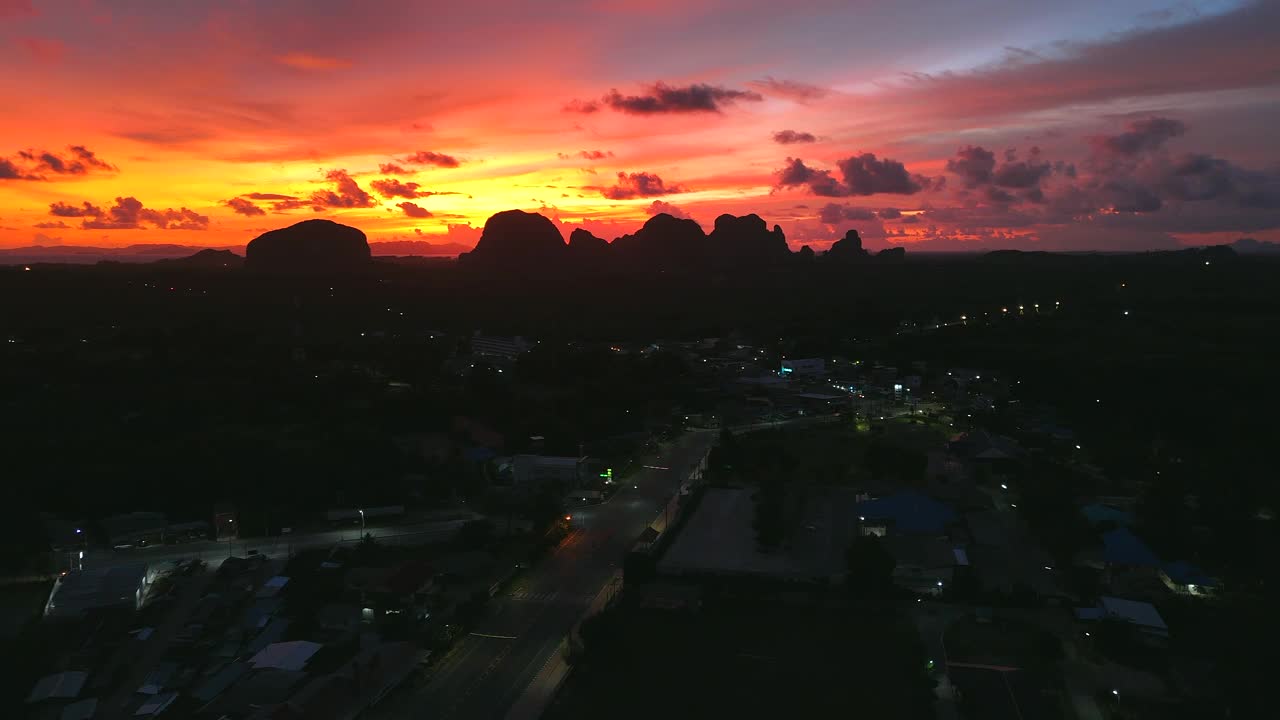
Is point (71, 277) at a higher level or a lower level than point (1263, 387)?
higher

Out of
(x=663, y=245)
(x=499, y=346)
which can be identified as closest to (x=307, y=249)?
(x=663, y=245)

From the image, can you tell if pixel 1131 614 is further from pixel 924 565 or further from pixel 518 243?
pixel 518 243

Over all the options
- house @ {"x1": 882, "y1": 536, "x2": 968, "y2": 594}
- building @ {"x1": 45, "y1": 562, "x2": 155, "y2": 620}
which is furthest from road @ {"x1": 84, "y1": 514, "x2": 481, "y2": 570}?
house @ {"x1": 882, "y1": 536, "x2": 968, "y2": 594}

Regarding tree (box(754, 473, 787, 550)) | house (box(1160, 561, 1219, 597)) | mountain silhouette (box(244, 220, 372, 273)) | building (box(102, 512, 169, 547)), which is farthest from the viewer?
mountain silhouette (box(244, 220, 372, 273))

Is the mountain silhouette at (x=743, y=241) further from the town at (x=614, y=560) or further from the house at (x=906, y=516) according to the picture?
the house at (x=906, y=516)

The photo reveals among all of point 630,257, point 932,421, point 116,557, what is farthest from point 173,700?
point 630,257

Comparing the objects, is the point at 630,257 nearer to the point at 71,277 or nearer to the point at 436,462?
the point at 71,277

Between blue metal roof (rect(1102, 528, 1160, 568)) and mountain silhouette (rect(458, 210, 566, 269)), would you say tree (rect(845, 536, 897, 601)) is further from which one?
mountain silhouette (rect(458, 210, 566, 269))
